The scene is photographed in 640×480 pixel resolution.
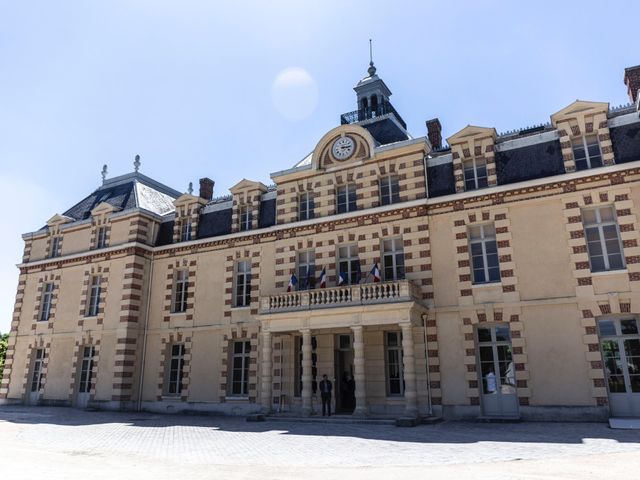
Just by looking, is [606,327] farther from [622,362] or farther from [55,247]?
[55,247]

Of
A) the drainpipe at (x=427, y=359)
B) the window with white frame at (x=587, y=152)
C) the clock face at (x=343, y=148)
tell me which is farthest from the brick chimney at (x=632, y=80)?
the drainpipe at (x=427, y=359)

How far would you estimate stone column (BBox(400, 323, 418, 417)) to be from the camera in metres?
15.0

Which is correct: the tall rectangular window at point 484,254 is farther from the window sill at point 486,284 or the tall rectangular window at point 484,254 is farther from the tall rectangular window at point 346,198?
the tall rectangular window at point 346,198

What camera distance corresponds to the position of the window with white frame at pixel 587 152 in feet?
51.0

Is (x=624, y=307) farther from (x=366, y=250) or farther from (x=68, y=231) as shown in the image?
(x=68, y=231)

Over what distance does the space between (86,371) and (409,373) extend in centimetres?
1601

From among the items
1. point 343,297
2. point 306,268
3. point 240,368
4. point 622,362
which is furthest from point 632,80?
point 240,368

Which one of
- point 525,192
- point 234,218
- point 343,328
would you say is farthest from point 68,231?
point 525,192

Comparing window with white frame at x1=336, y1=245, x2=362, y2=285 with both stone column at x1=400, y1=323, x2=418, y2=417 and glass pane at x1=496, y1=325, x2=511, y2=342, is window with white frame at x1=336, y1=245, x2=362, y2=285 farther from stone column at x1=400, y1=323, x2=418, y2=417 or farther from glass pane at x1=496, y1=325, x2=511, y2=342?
glass pane at x1=496, y1=325, x2=511, y2=342

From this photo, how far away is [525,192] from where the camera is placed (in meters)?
16.2

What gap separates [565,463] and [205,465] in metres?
6.16

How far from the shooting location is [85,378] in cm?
2289

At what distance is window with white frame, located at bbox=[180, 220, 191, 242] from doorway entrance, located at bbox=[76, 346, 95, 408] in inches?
265

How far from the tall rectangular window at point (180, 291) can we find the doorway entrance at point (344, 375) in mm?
8168
